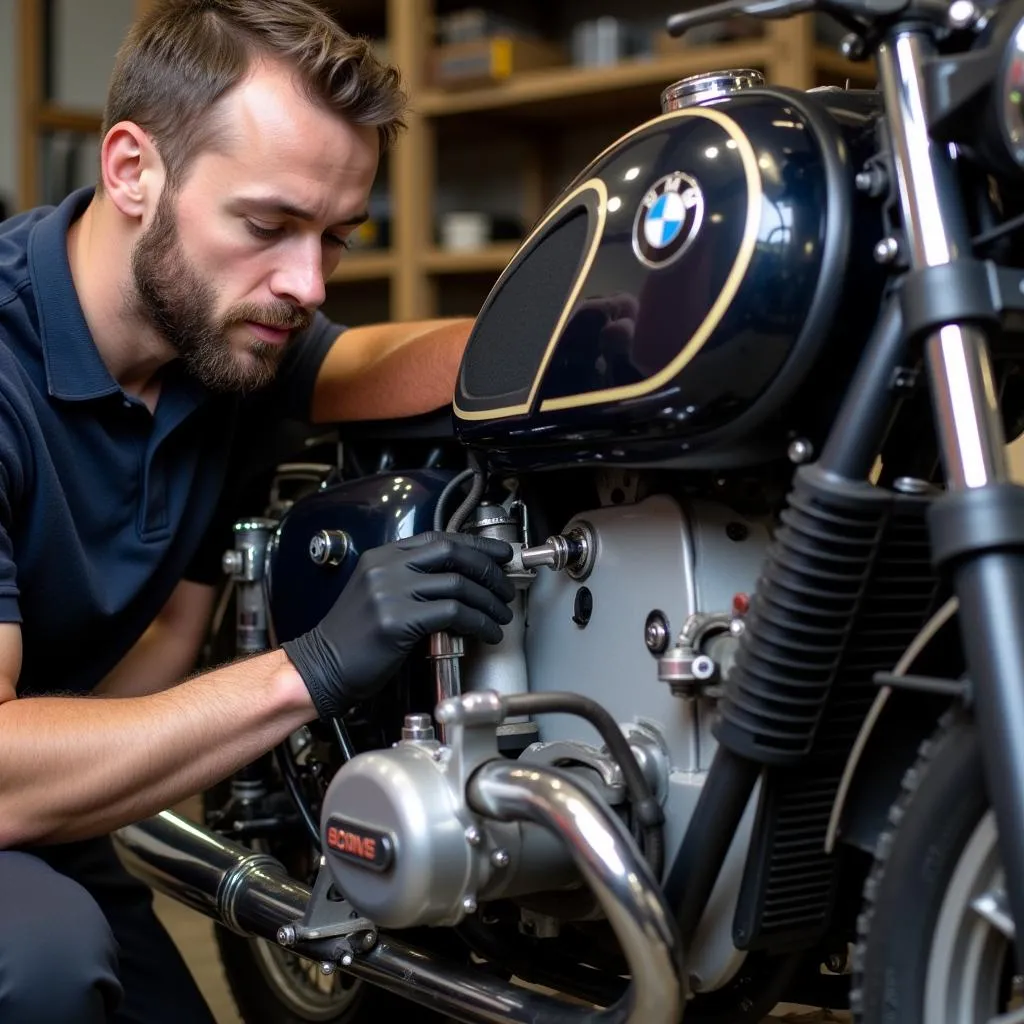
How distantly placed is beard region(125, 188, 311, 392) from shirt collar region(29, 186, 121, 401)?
0.19 feet

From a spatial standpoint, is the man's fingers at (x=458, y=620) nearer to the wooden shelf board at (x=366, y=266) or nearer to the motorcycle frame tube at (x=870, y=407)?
the motorcycle frame tube at (x=870, y=407)

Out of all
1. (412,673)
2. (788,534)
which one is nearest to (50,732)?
(412,673)

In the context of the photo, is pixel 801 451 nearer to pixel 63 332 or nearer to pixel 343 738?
pixel 343 738

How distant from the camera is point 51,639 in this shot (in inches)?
50.8

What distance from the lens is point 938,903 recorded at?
0.78 m

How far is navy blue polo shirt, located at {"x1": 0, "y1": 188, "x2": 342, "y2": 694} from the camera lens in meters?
1.21

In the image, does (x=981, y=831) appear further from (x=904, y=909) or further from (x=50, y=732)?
(x=50, y=732)

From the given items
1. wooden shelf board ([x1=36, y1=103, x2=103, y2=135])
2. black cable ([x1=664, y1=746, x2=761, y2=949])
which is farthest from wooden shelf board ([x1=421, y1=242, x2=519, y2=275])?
black cable ([x1=664, y1=746, x2=761, y2=949])

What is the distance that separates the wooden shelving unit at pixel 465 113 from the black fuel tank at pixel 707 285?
1.72 meters

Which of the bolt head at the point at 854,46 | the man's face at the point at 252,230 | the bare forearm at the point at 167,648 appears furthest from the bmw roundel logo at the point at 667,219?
the bare forearm at the point at 167,648

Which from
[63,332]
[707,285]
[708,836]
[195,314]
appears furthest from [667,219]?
[63,332]

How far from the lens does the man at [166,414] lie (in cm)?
106

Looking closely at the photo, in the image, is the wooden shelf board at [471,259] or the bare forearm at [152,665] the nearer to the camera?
the bare forearm at [152,665]

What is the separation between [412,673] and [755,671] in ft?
1.39
